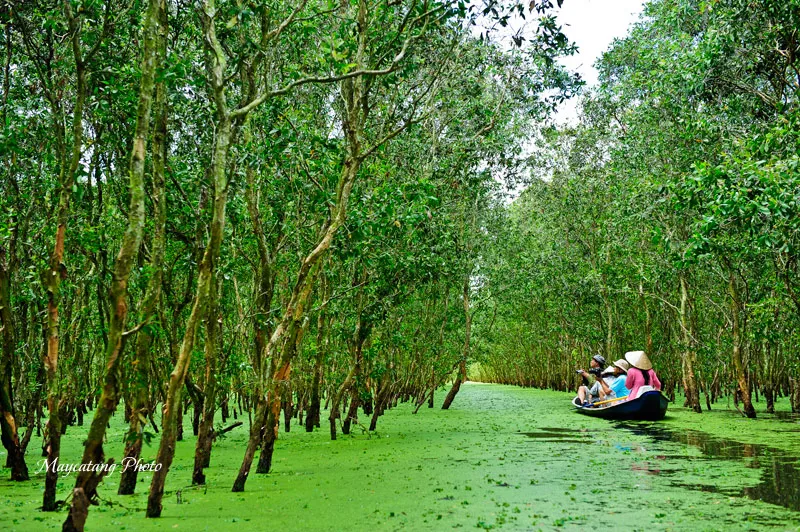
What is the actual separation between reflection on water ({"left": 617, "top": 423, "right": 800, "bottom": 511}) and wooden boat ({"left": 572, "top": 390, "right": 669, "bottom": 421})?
1660 millimetres

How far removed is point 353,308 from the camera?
17.2 m

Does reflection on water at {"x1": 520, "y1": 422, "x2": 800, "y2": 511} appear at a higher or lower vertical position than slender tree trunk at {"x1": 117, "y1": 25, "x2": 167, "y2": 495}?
lower

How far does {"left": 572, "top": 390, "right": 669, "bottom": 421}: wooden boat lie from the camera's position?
18.9 m

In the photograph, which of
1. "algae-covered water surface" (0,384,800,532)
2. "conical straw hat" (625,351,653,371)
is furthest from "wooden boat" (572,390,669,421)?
"algae-covered water surface" (0,384,800,532)

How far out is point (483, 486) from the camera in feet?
29.4

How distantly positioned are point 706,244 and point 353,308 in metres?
8.65

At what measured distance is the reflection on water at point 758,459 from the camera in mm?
7977

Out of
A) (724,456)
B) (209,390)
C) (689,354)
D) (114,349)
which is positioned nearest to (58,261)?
(114,349)

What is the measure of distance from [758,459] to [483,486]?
15.9 feet

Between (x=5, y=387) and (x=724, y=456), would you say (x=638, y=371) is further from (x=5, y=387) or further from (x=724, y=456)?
(x=5, y=387)

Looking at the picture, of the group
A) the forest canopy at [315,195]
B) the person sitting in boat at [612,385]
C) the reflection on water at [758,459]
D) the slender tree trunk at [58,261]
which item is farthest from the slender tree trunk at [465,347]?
the slender tree trunk at [58,261]

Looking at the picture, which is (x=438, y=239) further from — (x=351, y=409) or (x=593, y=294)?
(x=593, y=294)

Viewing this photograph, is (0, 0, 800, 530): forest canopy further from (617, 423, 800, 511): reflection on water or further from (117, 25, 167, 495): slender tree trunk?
(617, 423, 800, 511): reflection on water

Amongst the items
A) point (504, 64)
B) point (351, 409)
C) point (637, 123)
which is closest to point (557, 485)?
point (351, 409)
